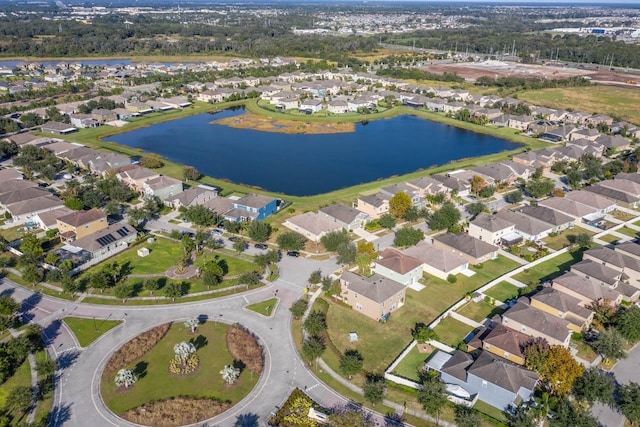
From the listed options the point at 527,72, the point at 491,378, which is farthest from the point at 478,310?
the point at 527,72

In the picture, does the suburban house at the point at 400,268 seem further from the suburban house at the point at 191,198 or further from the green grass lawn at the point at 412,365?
the suburban house at the point at 191,198

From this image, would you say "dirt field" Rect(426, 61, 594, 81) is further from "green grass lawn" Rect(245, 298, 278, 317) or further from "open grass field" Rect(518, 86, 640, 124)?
"green grass lawn" Rect(245, 298, 278, 317)

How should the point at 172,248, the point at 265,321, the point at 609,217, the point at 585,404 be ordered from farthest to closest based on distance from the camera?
the point at 609,217
the point at 172,248
the point at 265,321
the point at 585,404

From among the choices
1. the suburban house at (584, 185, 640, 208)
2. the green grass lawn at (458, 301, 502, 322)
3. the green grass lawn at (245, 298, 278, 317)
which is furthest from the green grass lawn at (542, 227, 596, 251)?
the green grass lawn at (245, 298, 278, 317)

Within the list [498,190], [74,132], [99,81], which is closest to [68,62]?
[99,81]

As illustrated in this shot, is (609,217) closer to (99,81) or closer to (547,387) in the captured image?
(547,387)

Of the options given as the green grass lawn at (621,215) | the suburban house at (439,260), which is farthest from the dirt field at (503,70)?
the suburban house at (439,260)
